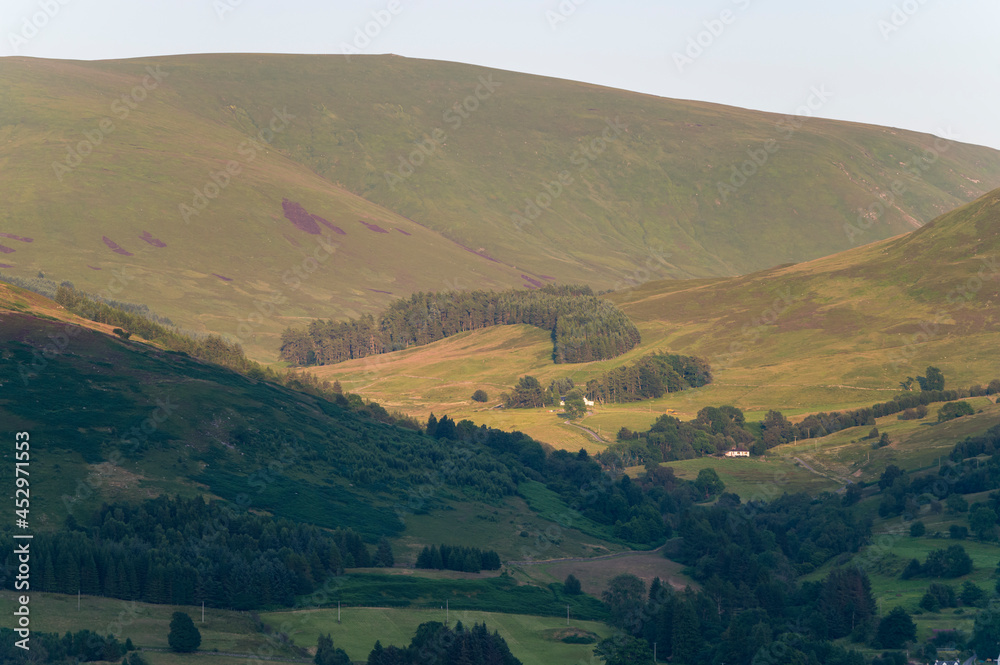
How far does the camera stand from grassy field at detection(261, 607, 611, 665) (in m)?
99.1

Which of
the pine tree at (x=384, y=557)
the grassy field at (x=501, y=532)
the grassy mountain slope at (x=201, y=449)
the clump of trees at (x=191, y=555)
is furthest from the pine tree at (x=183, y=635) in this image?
the grassy field at (x=501, y=532)

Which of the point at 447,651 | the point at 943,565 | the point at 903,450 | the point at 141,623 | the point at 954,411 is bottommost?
the point at 447,651

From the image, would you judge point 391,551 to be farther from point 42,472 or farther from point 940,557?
point 940,557

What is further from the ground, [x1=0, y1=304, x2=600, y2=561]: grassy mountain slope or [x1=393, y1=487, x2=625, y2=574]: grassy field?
[x1=0, y1=304, x2=600, y2=561]: grassy mountain slope

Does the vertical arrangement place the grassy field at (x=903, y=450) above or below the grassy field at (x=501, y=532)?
above

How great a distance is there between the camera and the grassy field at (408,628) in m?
99.1

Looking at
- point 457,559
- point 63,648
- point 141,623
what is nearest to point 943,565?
point 457,559

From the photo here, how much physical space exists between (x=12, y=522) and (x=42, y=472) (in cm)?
1584

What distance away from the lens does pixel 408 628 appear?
105 m

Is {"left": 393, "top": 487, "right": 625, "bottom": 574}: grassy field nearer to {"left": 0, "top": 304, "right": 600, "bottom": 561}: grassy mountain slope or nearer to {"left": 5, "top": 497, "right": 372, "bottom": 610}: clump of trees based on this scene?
{"left": 0, "top": 304, "right": 600, "bottom": 561}: grassy mountain slope

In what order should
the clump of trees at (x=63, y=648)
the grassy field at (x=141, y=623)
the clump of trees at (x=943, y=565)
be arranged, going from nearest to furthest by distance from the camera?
1. the clump of trees at (x=63, y=648)
2. the grassy field at (x=141, y=623)
3. the clump of trees at (x=943, y=565)

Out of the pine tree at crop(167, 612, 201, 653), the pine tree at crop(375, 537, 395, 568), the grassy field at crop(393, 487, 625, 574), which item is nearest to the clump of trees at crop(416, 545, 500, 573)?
the pine tree at crop(375, 537, 395, 568)

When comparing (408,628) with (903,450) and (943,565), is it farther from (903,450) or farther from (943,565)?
(903,450)

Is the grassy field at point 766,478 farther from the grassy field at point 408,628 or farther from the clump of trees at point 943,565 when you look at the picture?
the grassy field at point 408,628
